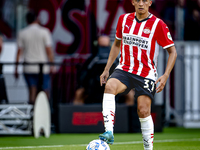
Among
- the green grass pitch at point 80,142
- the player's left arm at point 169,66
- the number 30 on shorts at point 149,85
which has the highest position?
the player's left arm at point 169,66

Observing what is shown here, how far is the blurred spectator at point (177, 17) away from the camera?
12969 millimetres

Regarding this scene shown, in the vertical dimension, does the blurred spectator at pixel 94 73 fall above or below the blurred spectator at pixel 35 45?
below

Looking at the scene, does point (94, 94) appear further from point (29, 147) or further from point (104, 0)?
point (104, 0)

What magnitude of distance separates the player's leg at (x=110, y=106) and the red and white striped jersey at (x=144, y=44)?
0.84 ft

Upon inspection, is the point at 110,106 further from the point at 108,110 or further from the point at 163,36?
the point at 163,36

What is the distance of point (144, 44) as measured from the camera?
530 cm

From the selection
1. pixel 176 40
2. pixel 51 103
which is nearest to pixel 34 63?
pixel 51 103

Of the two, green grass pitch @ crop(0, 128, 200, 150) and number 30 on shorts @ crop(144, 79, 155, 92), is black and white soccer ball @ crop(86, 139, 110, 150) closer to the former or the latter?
number 30 on shorts @ crop(144, 79, 155, 92)

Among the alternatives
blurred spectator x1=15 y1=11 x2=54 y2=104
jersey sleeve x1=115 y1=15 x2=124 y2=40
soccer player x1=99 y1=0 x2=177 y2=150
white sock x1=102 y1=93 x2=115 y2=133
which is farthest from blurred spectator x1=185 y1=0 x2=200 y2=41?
white sock x1=102 y1=93 x2=115 y2=133

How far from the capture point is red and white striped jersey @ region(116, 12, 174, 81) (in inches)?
209

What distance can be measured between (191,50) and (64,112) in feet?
14.6

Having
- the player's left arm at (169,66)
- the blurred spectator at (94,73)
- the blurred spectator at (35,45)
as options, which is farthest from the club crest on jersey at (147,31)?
the blurred spectator at (35,45)

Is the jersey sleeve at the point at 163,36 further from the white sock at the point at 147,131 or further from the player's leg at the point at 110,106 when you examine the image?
the white sock at the point at 147,131

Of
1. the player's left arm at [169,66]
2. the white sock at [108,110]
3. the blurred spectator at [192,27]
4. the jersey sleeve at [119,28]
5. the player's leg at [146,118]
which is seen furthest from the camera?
the blurred spectator at [192,27]
